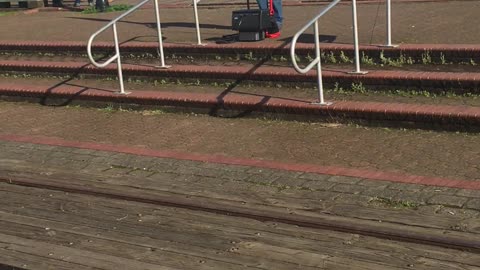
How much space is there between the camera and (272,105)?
8.86 meters

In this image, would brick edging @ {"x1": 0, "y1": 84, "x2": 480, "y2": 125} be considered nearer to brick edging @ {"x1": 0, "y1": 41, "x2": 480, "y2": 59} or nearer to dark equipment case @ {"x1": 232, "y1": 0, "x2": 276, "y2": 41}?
brick edging @ {"x1": 0, "y1": 41, "x2": 480, "y2": 59}

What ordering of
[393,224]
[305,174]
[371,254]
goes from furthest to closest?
[305,174] → [393,224] → [371,254]

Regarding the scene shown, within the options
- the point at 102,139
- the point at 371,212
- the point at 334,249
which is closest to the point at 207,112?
the point at 102,139

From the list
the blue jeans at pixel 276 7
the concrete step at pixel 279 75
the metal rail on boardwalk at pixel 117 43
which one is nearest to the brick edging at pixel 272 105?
the metal rail on boardwalk at pixel 117 43

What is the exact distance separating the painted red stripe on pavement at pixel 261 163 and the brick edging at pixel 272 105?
123cm

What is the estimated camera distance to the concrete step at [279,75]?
849cm

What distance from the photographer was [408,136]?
7.75 meters

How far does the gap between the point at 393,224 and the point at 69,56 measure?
25.7 ft

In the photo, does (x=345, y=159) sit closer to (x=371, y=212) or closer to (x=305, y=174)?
(x=305, y=174)

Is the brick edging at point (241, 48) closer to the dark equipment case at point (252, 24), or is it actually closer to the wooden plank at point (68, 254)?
the dark equipment case at point (252, 24)

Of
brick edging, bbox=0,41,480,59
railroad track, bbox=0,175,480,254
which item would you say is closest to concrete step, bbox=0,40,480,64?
brick edging, bbox=0,41,480,59

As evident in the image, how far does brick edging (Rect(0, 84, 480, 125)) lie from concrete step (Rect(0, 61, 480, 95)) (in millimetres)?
495

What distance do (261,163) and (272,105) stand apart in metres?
1.54

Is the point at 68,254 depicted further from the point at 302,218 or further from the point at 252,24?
the point at 252,24
